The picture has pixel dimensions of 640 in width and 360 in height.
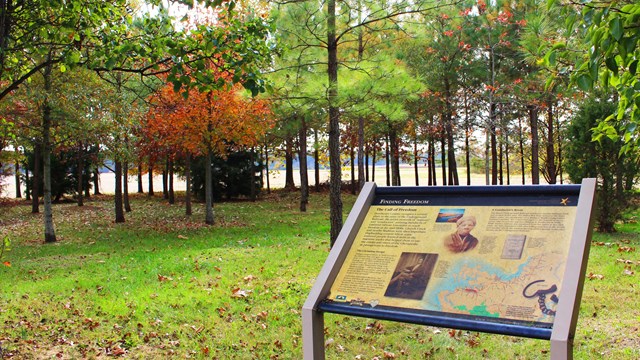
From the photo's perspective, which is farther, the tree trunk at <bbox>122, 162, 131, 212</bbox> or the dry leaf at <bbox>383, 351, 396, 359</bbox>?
the tree trunk at <bbox>122, 162, 131, 212</bbox>

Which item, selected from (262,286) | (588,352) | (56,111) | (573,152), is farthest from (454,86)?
(588,352)

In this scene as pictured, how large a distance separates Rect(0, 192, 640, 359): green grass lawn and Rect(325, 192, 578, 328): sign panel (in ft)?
6.76

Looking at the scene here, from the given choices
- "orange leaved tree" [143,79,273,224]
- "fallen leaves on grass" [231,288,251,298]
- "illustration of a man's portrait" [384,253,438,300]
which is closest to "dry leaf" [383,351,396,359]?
"illustration of a man's portrait" [384,253,438,300]

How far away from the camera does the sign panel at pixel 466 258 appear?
273 cm

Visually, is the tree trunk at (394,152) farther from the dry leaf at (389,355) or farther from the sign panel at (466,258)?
the sign panel at (466,258)

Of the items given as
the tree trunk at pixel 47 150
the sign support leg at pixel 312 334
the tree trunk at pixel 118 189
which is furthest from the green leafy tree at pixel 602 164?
the tree trunk at pixel 118 189

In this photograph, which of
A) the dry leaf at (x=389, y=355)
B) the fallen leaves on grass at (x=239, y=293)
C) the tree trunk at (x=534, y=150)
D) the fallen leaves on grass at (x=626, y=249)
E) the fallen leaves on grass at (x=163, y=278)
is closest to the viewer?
the dry leaf at (x=389, y=355)

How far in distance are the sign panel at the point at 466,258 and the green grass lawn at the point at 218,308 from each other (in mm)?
2061

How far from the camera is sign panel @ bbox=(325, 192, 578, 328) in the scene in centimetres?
273

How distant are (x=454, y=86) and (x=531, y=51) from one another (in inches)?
670

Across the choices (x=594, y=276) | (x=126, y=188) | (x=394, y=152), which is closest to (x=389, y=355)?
(x=594, y=276)

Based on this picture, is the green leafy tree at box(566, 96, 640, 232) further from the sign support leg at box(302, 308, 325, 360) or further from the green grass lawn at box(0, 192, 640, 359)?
the sign support leg at box(302, 308, 325, 360)

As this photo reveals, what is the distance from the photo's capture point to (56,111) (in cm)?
1365

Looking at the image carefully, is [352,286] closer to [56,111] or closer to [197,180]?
[56,111]
